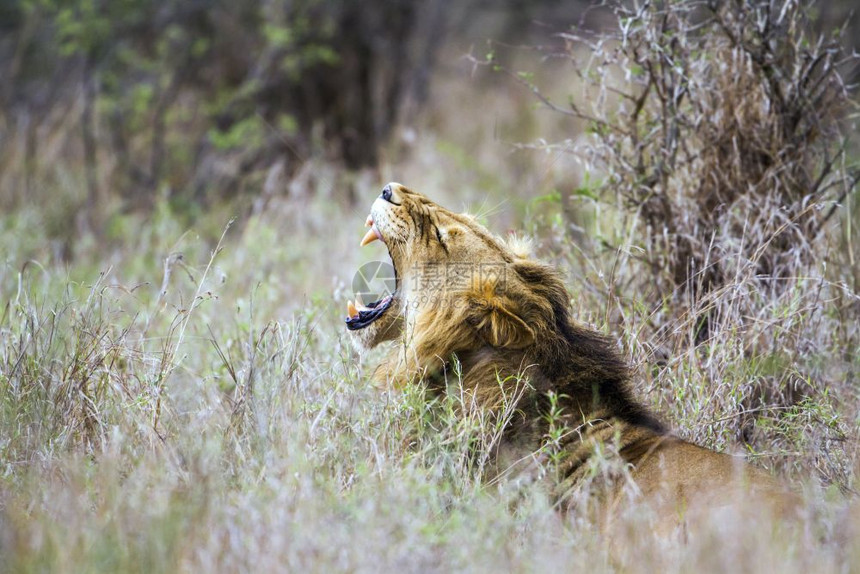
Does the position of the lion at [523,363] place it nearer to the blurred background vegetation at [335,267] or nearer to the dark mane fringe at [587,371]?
the dark mane fringe at [587,371]

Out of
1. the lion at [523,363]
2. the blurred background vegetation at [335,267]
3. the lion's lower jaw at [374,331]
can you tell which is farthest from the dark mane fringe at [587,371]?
the lion's lower jaw at [374,331]

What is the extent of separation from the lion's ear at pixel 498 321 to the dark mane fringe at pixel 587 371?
90 mm

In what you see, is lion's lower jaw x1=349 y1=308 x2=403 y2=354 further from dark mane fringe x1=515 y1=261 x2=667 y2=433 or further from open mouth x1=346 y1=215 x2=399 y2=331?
dark mane fringe x1=515 y1=261 x2=667 y2=433

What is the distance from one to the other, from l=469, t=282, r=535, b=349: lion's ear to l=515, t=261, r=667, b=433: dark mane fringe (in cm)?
9

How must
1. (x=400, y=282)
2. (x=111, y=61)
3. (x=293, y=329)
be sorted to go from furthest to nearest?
(x=111, y=61), (x=400, y=282), (x=293, y=329)

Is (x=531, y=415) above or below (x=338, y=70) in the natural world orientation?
below

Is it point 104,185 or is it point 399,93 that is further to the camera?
point 399,93

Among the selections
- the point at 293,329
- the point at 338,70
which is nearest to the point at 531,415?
the point at 293,329

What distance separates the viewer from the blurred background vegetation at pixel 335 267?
9.83 ft

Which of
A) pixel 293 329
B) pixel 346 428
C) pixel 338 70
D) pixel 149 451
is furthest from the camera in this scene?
pixel 338 70

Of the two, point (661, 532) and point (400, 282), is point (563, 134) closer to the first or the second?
point (400, 282)

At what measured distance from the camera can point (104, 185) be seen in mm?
9570

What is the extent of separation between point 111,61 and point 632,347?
7.79 m

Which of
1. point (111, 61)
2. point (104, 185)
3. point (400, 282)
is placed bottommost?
point (104, 185)
